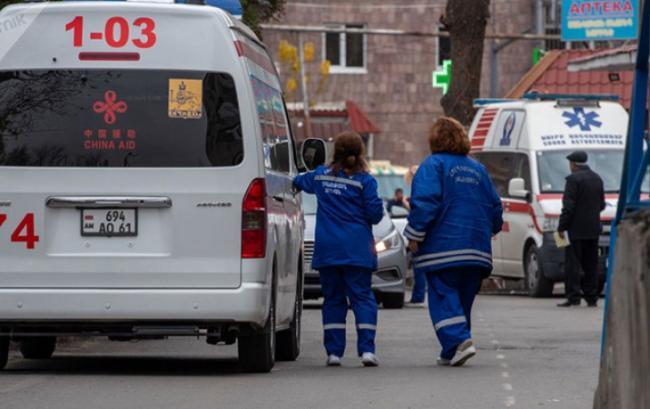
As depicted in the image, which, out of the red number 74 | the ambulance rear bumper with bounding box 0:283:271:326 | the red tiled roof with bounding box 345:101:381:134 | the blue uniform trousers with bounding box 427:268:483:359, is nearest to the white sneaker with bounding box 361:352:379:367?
the blue uniform trousers with bounding box 427:268:483:359

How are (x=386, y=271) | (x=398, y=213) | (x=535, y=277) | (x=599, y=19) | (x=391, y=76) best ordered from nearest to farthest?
1. (x=386, y=271)
2. (x=535, y=277)
3. (x=398, y=213)
4. (x=599, y=19)
5. (x=391, y=76)

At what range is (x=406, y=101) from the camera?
5712 cm

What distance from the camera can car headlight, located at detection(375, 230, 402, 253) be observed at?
22875mm

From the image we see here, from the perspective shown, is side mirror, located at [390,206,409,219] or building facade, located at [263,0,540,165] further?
building facade, located at [263,0,540,165]

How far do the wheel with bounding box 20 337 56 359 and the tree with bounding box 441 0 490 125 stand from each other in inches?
789

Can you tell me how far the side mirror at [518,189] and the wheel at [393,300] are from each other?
142 inches

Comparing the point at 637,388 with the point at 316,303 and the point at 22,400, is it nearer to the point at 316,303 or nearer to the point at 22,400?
the point at 22,400

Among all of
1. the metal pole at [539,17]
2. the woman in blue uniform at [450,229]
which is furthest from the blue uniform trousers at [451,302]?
the metal pole at [539,17]

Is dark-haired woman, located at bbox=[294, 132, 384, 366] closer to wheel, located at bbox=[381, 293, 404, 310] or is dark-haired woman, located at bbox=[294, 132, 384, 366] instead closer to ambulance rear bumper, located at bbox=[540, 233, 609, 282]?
wheel, located at bbox=[381, 293, 404, 310]

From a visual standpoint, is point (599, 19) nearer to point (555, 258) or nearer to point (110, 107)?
point (555, 258)

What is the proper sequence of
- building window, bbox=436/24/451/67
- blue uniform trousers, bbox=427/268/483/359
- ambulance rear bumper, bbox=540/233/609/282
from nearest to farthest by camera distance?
1. blue uniform trousers, bbox=427/268/483/359
2. ambulance rear bumper, bbox=540/233/609/282
3. building window, bbox=436/24/451/67

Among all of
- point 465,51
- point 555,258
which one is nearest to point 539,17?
point 465,51

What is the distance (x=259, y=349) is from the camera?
1251 cm

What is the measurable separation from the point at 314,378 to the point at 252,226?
1.20m
